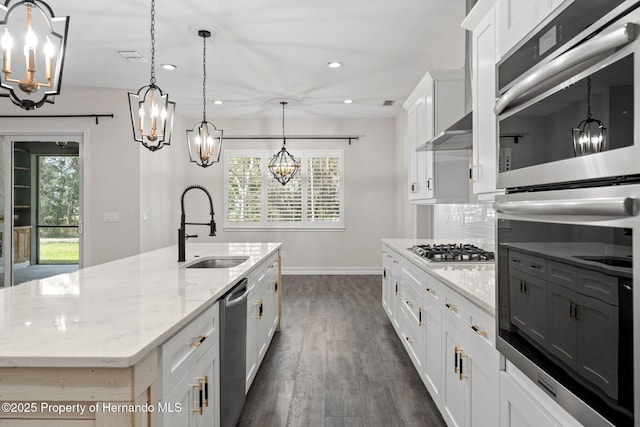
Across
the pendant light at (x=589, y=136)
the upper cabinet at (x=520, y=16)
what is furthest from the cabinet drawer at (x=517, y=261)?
the upper cabinet at (x=520, y=16)

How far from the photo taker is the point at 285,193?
751cm

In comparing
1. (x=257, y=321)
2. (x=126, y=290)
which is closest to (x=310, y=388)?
(x=257, y=321)

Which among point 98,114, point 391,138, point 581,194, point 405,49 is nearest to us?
point 581,194

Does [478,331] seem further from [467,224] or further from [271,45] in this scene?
[271,45]

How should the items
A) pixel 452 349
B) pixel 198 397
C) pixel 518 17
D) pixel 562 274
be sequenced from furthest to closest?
pixel 452 349 < pixel 198 397 < pixel 518 17 < pixel 562 274

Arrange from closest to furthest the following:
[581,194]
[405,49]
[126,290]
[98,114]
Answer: [581,194] → [126,290] → [405,49] → [98,114]

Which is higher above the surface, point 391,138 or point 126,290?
point 391,138

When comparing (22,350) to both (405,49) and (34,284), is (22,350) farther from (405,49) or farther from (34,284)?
(405,49)

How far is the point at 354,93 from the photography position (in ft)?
19.1

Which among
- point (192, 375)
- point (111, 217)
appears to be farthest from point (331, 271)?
point (192, 375)

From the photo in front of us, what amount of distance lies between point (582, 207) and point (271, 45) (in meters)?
3.81

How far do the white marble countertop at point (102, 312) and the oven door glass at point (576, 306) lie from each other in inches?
42.2

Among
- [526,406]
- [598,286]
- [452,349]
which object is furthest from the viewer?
[452,349]

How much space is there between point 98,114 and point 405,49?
4286 mm
